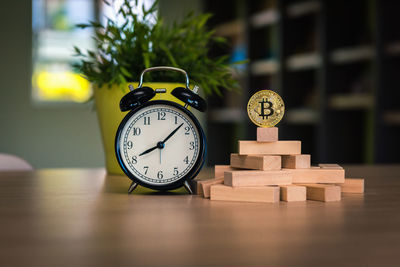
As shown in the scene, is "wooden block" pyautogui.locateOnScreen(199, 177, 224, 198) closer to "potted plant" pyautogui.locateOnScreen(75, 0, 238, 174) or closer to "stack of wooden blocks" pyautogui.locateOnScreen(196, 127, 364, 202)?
"stack of wooden blocks" pyautogui.locateOnScreen(196, 127, 364, 202)

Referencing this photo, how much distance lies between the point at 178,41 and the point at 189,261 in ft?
3.24

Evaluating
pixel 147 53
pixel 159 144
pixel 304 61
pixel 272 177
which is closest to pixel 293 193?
pixel 272 177

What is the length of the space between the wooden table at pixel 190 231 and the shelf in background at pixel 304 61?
9.45 ft

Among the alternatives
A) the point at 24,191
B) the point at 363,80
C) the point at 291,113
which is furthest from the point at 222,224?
the point at 291,113

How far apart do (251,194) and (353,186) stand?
24 centimetres

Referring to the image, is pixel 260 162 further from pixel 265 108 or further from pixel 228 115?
pixel 228 115

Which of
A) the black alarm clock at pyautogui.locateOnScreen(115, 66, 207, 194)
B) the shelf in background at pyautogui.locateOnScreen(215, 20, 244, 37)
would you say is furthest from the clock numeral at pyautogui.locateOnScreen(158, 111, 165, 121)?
the shelf in background at pyautogui.locateOnScreen(215, 20, 244, 37)

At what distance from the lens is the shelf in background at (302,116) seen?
3875 mm

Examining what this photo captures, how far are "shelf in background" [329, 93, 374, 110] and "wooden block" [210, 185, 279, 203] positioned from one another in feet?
8.31

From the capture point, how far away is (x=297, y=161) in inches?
35.5

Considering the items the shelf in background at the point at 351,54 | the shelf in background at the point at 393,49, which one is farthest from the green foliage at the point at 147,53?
the shelf in background at the point at 351,54

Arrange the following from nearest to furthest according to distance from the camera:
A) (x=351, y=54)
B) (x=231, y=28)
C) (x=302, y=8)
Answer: (x=351, y=54), (x=302, y=8), (x=231, y=28)

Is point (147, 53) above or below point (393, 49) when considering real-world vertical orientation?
below

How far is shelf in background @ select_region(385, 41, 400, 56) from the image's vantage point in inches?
115
